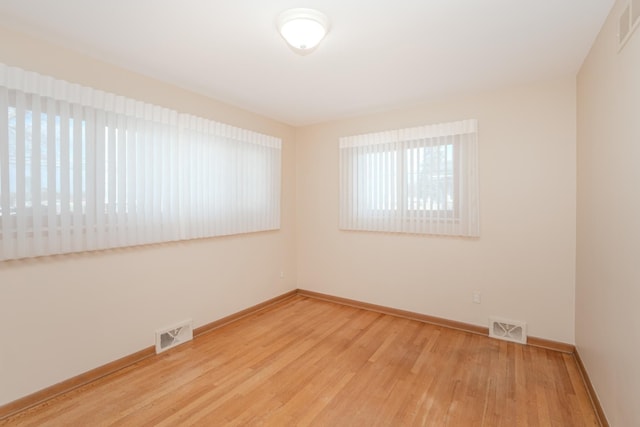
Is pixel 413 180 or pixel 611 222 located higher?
pixel 413 180

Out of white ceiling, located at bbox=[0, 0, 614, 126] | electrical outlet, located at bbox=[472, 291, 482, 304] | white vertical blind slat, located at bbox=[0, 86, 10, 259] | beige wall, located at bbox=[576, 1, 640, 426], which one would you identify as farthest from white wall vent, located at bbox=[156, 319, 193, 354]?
beige wall, located at bbox=[576, 1, 640, 426]

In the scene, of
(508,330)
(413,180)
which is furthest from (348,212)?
(508,330)

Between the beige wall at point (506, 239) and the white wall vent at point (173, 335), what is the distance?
7.02 feet

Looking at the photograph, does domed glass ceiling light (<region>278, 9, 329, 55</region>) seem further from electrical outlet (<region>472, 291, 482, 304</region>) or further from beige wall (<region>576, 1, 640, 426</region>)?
electrical outlet (<region>472, 291, 482, 304</region>)

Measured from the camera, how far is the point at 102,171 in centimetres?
227

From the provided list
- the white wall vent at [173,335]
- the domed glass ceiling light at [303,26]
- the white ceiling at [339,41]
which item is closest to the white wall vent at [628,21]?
the white ceiling at [339,41]

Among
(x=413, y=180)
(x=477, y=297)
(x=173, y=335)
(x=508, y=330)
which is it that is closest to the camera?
(x=173, y=335)

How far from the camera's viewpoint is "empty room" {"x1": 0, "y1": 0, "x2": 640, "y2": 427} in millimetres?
1811

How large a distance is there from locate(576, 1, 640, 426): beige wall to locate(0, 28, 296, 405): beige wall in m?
3.26

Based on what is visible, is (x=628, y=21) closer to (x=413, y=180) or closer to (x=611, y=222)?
(x=611, y=222)

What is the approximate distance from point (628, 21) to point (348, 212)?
9.47 feet

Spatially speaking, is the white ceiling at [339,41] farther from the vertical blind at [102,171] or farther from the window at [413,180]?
the window at [413,180]

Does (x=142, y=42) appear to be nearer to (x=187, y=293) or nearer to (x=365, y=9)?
(x=365, y=9)

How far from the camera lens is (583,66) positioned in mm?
2367
